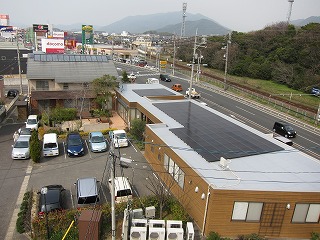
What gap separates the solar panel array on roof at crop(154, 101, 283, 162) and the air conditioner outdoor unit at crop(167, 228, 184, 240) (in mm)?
4693

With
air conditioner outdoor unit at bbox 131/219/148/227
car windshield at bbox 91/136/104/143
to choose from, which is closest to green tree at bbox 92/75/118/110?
car windshield at bbox 91/136/104/143

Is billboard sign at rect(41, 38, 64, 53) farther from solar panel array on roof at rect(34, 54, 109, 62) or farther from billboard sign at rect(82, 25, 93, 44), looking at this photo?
solar panel array on roof at rect(34, 54, 109, 62)

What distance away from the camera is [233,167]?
17.3 m

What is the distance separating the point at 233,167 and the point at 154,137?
23.1 feet

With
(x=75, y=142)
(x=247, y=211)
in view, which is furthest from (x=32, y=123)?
(x=247, y=211)

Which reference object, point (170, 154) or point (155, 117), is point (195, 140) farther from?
point (155, 117)

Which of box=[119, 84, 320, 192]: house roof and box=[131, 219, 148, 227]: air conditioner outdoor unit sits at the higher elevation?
box=[119, 84, 320, 192]: house roof

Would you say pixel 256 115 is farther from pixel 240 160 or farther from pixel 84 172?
pixel 84 172

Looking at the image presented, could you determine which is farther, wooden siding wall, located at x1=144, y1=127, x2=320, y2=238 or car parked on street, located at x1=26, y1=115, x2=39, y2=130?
car parked on street, located at x1=26, y1=115, x2=39, y2=130

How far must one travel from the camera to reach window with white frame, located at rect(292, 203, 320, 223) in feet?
50.3

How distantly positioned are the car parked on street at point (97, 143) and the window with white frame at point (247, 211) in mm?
13952

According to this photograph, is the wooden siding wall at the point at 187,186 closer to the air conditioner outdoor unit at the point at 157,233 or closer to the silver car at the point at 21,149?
the air conditioner outdoor unit at the point at 157,233

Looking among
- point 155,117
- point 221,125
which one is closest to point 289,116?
point 221,125

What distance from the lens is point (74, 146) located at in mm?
25188
